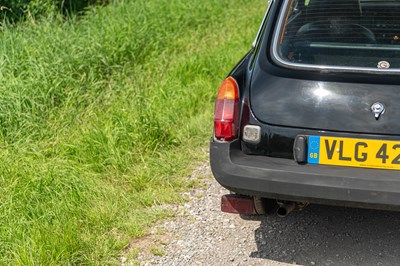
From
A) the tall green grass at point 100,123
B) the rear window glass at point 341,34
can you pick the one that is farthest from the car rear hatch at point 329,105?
the tall green grass at point 100,123

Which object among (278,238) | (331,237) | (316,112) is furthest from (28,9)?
(316,112)

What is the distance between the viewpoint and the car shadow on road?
13.5 ft

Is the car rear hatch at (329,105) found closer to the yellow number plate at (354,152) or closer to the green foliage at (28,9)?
the yellow number plate at (354,152)

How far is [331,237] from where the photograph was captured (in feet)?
14.3

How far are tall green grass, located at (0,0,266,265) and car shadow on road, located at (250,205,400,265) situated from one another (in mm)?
784

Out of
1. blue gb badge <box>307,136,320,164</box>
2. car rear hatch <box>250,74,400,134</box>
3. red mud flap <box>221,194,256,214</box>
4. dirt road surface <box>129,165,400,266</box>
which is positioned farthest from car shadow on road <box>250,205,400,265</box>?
car rear hatch <box>250,74,400,134</box>

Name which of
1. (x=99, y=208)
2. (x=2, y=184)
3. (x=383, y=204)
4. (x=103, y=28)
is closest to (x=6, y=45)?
(x=103, y=28)

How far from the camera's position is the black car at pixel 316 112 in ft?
11.9

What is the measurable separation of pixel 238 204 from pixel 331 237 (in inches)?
26.1

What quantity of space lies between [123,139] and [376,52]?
237cm

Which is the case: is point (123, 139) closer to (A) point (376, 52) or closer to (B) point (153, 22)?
(A) point (376, 52)

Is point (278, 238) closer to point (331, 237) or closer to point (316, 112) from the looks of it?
point (331, 237)

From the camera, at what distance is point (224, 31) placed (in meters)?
9.29

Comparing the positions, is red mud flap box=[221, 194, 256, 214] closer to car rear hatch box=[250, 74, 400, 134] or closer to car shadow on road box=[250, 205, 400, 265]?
car shadow on road box=[250, 205, 400, 265]
